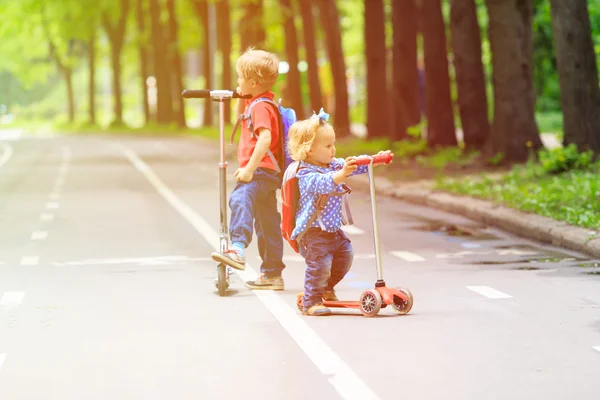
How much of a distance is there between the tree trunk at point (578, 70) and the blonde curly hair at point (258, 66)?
10.7 meters

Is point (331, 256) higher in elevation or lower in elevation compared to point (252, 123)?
lower

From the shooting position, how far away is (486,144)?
76.5ft

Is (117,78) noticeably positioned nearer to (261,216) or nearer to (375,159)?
(261,216)

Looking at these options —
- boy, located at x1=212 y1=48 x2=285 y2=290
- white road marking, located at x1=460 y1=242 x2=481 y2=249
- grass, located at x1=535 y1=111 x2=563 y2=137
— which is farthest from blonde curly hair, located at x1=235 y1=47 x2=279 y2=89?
grass, located at x1=535 y1=111 x2=563 y2=137

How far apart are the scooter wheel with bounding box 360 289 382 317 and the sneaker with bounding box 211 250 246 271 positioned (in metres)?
1.09

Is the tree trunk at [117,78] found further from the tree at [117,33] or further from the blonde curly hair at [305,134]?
the blonde curly hair at [305,134]

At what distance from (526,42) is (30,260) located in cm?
1231

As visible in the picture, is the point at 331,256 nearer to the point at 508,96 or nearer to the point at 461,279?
the point at 461,279

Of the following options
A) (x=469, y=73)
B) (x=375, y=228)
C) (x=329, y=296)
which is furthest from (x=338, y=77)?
(x=375, y=228)

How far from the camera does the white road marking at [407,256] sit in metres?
12.2

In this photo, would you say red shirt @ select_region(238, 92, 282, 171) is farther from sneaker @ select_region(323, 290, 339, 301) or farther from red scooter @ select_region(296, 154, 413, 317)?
red scooter @ select_region(296, 154, 413, 317)

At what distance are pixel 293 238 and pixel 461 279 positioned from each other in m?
2.17

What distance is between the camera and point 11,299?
32.1ft

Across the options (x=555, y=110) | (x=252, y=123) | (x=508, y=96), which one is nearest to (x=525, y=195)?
(x=508, y=96)
